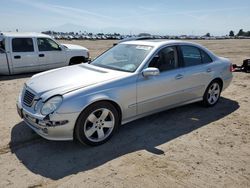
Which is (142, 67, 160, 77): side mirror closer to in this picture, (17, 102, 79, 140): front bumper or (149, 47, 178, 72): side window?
(149, 47, 178, 72): side window

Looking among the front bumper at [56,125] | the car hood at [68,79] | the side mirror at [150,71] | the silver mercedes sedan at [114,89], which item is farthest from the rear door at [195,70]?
the front bumper at [56,125]

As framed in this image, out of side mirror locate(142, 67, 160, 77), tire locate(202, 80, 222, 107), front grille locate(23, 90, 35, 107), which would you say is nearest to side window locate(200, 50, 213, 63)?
tire locate(202, 80, 222, 107)

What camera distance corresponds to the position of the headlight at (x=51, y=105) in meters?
3.60

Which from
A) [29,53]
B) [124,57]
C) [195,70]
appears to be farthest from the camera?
[29,53]

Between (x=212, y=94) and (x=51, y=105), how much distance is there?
12.8 feet

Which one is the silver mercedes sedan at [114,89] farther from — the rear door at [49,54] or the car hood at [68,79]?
the rear door at [49,54]

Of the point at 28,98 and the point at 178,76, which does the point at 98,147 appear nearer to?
the point at 28,98

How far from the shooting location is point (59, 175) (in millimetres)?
3285

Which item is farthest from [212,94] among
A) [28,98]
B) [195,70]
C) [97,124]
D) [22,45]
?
[22,45]

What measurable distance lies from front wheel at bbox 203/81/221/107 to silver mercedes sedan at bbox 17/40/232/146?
0.03m

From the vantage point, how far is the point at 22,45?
9.27 metres

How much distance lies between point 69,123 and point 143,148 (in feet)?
4.04

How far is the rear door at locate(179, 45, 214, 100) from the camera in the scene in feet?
17.1

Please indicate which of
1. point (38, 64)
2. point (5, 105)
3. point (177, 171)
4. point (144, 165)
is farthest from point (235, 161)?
point (38, 64)
